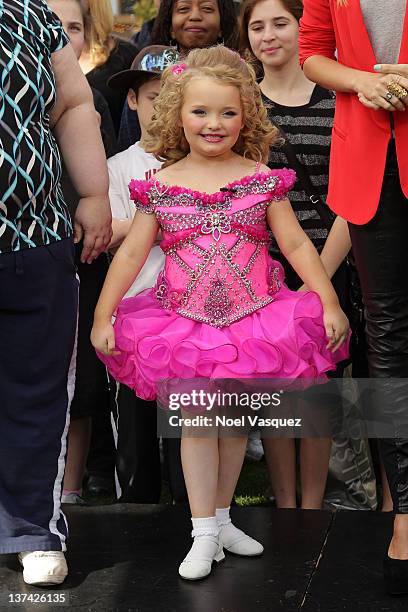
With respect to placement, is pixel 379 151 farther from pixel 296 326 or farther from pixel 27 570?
pixel 27 570

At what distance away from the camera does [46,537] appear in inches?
125

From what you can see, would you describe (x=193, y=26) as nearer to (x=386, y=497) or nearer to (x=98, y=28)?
(x=98, y=28)

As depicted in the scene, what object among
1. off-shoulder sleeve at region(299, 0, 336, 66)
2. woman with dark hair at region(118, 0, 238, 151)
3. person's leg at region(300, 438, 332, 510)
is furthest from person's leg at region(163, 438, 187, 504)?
off-shoulder sleeve at region(299, 0, 336, 66)

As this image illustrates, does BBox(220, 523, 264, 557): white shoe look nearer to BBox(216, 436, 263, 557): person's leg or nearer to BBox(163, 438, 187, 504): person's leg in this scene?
BBox(216, 436, 263, 557): person's leg

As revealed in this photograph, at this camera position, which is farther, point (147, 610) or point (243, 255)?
point (243, 255)

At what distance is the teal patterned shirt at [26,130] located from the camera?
2902 mm

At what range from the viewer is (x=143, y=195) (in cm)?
333

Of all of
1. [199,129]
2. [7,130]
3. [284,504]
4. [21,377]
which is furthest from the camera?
[284,504]

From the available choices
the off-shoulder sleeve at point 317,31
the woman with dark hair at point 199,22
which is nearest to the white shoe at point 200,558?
the off-shoulder sleeve at point 317,31

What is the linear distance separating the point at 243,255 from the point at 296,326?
0.29m

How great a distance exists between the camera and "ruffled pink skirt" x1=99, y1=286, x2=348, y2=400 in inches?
123

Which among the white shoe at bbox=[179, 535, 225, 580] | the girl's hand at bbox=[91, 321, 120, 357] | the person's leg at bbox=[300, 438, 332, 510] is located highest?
the girl's hand at bbox=[91, 321, 120, 357]

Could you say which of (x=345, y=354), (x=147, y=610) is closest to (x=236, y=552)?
(x=147, y=610)

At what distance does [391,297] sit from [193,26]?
199 centimetres
